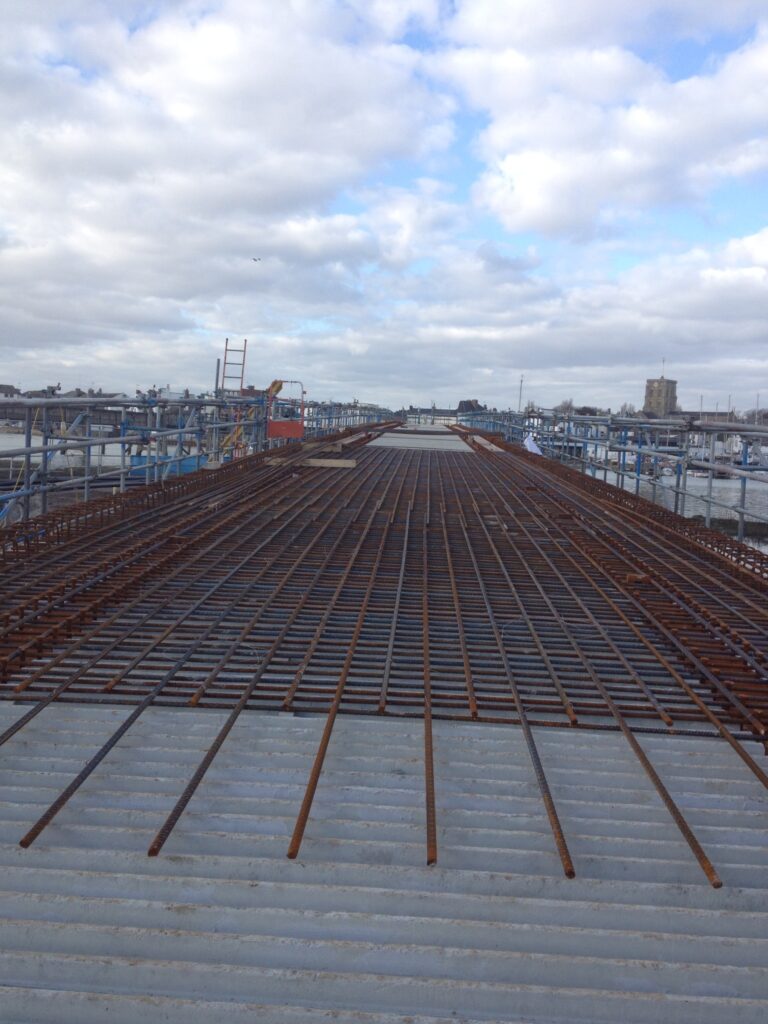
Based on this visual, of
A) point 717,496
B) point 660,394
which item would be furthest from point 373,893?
point 660,394

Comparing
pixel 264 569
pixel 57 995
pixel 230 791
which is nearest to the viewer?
pixel 57 995

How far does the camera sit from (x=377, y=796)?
349cm

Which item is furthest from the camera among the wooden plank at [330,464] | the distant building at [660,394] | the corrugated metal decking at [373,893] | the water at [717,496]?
the distant building at [660,394]

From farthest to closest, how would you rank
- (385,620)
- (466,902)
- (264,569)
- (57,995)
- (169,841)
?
1. (264,569)
2. (385,620)
3. (169,841)
4. (466,902)
5. (57,995)

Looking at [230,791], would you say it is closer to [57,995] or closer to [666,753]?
[57,995]

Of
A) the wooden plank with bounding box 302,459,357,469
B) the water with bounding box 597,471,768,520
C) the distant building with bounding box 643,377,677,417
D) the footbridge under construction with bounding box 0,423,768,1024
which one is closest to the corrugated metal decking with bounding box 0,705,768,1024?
the footbridge under construction with bounding box 0,423,768,1024

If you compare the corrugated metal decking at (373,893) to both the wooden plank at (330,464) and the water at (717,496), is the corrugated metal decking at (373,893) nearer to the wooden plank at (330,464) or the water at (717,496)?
the wooden plank at (330,464)

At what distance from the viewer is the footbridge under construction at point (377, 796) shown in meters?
2.54

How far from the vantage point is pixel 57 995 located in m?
2.40

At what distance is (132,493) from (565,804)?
27.3ft

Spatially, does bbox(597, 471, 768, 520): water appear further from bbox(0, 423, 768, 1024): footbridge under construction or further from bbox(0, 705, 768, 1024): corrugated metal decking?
bbox(0, 705, 768, 1024): corrugated metal decking

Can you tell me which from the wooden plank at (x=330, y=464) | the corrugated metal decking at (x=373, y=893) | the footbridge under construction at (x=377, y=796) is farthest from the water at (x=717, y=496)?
the corrugated metal decking at (x=373, y=893)

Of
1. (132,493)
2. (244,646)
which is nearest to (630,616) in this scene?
(244,646)

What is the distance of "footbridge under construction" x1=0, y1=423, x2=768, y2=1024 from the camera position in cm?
254
